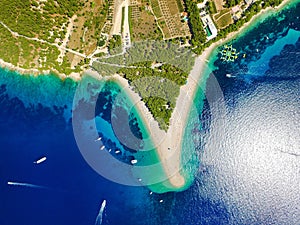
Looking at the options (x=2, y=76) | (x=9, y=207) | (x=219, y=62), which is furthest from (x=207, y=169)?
Result: (x=2, y=76)

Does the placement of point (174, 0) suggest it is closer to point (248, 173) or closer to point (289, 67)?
point (289, 67)

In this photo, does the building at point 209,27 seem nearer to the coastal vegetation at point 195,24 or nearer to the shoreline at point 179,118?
the coastal vegetation at point 195,24

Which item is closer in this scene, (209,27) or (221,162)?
(221,162)

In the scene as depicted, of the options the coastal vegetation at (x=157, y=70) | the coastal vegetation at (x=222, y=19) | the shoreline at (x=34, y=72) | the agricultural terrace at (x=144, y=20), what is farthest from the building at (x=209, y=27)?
the shoreline at (x=34, y=72)

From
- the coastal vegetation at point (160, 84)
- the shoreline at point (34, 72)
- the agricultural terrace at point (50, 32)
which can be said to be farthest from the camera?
the shoreline at point (34, 72)

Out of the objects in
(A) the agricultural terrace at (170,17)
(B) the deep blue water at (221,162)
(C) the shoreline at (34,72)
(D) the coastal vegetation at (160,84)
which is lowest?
(B) the deep blue water at (221,162)

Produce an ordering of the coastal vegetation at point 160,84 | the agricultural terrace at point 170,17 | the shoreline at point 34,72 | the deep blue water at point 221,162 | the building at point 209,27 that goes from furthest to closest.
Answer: the shoreline at point 34,72 → the agricultural terrace at point 170,17 → the coastal vegetation at point 160,84 → the building at point 209,27 → the deep blue water at point 221,162

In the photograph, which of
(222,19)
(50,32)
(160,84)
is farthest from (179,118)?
(50,32)

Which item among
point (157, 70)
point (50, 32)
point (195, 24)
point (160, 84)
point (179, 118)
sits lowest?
point (179, 118)

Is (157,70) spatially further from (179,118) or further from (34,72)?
(34,72)
